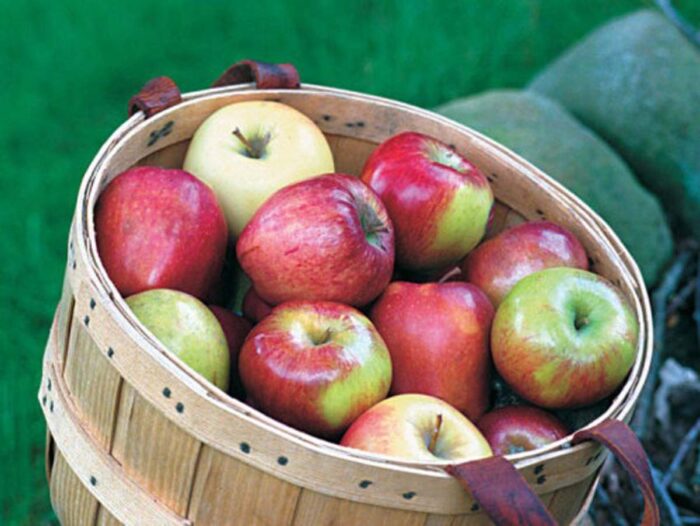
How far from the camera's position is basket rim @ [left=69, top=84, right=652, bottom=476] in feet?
4.07

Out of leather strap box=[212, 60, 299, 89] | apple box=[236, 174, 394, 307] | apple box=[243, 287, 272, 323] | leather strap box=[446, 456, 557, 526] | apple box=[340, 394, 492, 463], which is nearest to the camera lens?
leather strap box=[446, 456, 557, 526]

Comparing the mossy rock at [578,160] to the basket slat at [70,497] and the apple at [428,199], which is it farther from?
the basket slat at [70,497]

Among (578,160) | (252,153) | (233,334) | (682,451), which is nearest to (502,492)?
(233,334)

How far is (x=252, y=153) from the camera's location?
6.03 feet

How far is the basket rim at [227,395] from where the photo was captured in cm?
124

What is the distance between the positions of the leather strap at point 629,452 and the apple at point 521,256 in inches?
16.4

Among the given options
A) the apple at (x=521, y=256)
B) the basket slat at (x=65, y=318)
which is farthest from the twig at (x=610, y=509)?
the basket slat at (x=65, y=318)

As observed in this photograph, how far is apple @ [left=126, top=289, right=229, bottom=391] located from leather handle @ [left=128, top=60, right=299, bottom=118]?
42 cm

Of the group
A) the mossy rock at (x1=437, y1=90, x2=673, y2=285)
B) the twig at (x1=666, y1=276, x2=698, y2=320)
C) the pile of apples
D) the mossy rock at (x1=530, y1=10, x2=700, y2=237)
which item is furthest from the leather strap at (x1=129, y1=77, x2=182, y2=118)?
the mossy rock at (x1=530, y1=10, x2=700, y2=237)

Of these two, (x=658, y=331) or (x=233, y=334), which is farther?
(x=658, y=331)

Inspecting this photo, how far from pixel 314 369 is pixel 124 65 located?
205cm

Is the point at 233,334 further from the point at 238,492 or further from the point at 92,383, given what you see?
the point at 238,492

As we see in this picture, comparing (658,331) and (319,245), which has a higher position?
(319,245)

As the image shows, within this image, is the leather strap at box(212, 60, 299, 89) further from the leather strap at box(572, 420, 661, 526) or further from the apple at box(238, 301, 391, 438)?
the leather strap at box(572, 420, 661, 526)
